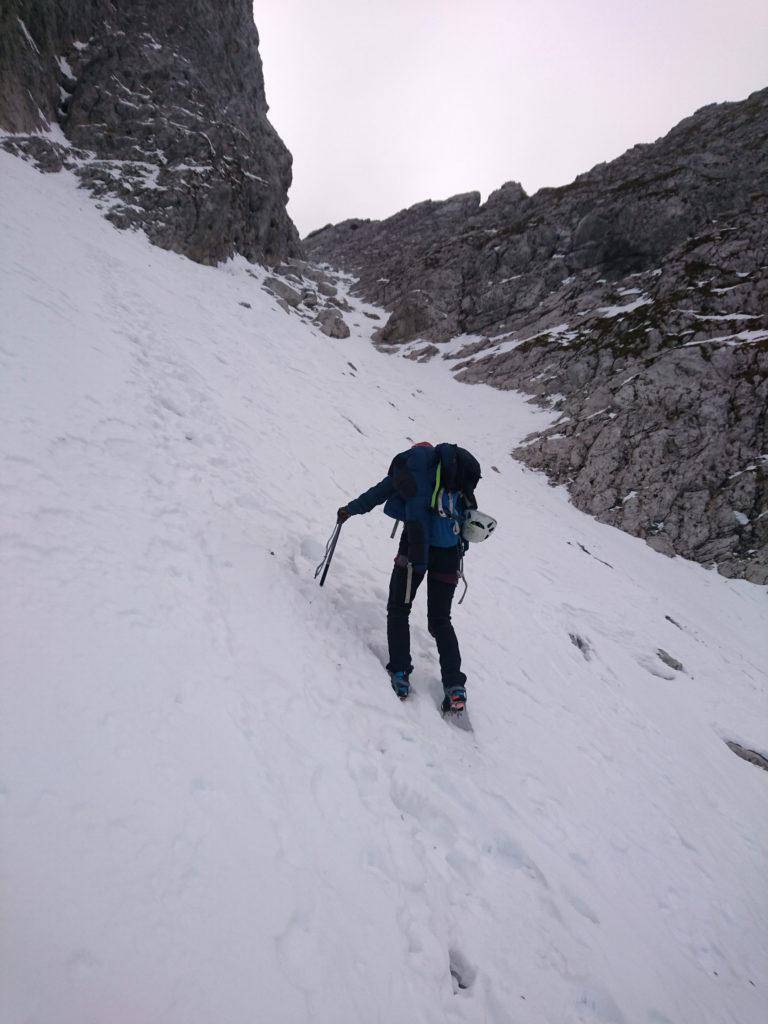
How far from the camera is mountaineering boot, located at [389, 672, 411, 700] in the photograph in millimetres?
5113

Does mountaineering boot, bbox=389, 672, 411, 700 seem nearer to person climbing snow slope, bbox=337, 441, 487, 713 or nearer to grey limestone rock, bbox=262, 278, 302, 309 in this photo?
person climbing snow slope, bbox=337, 441, 487, 713

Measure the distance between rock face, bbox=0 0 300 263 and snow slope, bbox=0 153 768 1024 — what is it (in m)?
29.3

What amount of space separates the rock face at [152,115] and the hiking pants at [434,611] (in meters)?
34.0

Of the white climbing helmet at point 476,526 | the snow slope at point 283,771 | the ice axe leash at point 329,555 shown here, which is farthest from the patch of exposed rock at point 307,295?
the white climbing helmet at point 476,526

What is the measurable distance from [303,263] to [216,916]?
6226 centimetres

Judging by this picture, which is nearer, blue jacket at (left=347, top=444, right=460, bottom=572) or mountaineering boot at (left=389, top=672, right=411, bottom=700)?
mountaineering boot at (left=389, top=672, right=411, bottom=700)

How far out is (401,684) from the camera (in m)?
5.14

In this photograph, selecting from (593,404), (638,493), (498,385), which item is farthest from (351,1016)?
(498,385)

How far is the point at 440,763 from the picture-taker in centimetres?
450

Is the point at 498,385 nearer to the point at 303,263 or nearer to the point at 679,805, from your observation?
the point at 303,263

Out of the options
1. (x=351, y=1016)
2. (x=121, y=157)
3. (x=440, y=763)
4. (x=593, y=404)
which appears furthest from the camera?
(x=121, y=157)

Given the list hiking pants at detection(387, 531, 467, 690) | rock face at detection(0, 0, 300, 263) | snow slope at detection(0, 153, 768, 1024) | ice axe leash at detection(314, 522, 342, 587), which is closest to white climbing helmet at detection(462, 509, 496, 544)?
hiking pants at detection(387, 531, 467, 690)

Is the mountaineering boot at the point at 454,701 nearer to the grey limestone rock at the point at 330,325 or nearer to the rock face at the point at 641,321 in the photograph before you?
the rock face at the point at 641,321

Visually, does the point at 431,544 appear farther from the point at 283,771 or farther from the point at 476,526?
the point at 283,771
